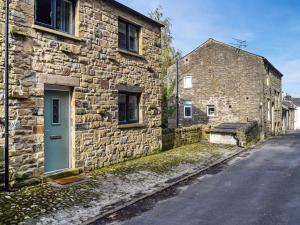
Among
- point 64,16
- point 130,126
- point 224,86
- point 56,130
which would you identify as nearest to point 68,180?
point 56,130

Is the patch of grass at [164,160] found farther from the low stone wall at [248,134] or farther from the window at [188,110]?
the window at [188,110]

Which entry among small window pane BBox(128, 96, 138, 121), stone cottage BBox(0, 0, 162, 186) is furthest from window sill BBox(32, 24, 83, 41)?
small window pane BBox(128, 96, 138, 121)

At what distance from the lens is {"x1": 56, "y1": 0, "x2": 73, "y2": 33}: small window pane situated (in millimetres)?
9338

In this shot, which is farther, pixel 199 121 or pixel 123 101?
pixel 199 121

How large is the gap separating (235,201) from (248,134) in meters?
13.9

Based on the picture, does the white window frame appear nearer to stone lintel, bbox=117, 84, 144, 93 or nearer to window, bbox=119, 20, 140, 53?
window, bbox=119, 20, 140, 53

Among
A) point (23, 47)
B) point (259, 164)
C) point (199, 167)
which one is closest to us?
point (23, 47)

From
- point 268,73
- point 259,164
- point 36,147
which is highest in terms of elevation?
point 268,73

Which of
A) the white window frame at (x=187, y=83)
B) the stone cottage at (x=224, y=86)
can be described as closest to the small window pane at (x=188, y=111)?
the stone cottage at (x=224, y=86)

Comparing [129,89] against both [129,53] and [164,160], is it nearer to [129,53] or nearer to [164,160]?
[129,53]

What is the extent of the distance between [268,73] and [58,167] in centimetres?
2355

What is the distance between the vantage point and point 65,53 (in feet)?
30.4

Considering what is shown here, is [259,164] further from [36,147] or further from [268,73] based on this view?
[268,73]

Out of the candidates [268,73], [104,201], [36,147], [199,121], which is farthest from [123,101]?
[268,73]
